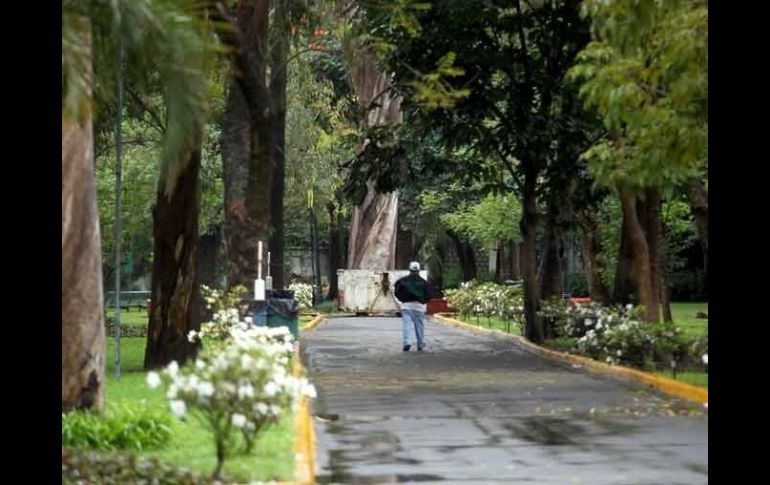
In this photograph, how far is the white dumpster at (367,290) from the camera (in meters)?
55.0

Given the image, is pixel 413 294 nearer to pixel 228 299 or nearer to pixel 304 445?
pixel 228 299

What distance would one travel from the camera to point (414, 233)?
218 ft

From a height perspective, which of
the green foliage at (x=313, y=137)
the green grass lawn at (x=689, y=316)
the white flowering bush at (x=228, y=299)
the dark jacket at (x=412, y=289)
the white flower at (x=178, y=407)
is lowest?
the white flower at (x=178, y=407)

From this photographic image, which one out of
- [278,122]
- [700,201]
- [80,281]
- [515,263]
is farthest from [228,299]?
[515,263]

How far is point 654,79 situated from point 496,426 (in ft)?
15.6

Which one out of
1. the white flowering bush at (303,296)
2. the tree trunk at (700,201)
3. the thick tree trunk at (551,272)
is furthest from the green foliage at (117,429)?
the white flowering bush at (303,296)

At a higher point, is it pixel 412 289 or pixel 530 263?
pixel 530 263

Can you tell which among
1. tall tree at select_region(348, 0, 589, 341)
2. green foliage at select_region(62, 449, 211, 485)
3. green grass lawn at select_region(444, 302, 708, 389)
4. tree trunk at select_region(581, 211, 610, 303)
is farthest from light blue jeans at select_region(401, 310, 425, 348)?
green foliage at select_region(62, 449, 211, 485)

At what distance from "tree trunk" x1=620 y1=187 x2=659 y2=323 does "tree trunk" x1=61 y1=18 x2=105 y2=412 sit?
13.6m

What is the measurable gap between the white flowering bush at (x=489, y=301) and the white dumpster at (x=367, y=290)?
7.51 ft

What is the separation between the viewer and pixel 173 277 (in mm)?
21188

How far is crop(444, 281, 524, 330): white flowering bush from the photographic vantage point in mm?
39656

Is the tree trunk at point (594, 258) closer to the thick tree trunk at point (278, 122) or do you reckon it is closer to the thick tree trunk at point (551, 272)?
the thick tree trunk at point (551, 272)
